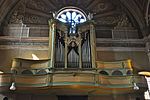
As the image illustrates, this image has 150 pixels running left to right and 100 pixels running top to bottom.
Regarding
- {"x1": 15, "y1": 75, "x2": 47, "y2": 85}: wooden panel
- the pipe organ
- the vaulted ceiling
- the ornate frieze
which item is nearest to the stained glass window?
the vaulted ceiling

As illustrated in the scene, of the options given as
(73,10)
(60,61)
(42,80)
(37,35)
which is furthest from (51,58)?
(73,10)

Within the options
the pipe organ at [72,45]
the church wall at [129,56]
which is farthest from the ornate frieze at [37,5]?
the church wall at [129,56]

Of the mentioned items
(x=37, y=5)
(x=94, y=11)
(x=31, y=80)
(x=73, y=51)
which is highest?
(x=37, y=5)

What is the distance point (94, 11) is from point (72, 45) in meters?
4.31

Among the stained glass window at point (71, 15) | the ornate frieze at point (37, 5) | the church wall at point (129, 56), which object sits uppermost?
the ornate frieze at point (37, 5)

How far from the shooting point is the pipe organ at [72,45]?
12.7 meters

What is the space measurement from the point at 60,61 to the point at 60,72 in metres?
0.85

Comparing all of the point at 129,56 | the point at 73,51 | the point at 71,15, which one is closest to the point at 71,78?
the point at 73,51

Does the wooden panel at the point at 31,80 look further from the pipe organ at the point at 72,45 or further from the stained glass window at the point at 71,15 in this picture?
the stained glass window at the point at 71,15

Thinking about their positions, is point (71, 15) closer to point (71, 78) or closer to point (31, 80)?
point (71, 78)

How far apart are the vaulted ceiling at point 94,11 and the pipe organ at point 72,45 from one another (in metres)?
2.38

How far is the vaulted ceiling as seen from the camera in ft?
51.1

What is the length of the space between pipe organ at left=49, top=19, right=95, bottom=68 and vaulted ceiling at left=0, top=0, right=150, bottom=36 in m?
2.38

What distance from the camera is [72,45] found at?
13.2 m
